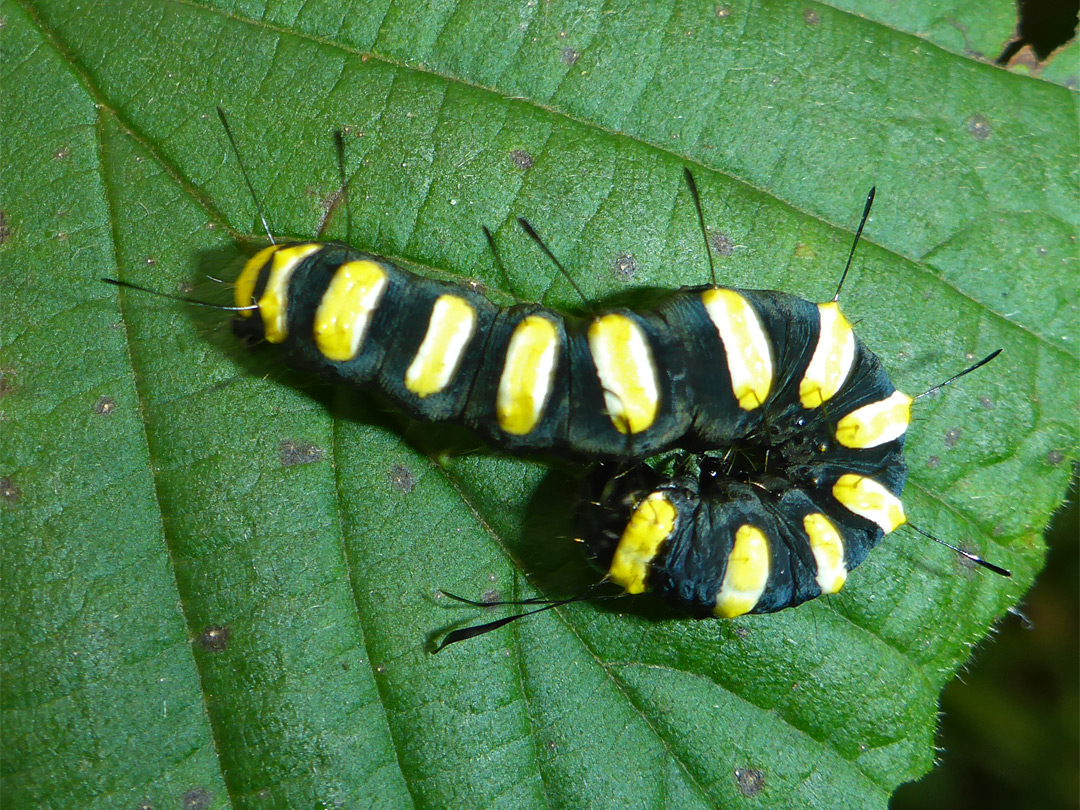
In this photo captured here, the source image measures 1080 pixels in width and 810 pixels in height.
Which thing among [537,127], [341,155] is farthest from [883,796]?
[341,155]

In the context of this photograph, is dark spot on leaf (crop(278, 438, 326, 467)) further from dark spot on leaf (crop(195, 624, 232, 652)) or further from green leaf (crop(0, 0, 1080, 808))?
dark spot on leaf (crop(195, 624, 232, 652))

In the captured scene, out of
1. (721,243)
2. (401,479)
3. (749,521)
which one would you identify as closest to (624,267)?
(721,243)

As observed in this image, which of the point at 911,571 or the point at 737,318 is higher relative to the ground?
the point at 737,318

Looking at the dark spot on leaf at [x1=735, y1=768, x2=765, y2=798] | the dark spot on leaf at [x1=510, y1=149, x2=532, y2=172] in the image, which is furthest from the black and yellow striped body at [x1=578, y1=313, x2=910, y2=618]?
the dark spot on leaf at [x1=510, y1=149, x2=532, y2=172]

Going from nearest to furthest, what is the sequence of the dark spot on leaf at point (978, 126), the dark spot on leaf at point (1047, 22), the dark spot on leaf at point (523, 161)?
the dark spot on leaf at point (523, 161) → the dark spot on leaf at point (978, 126) → the dark spot on leaf at point (1047, 22)

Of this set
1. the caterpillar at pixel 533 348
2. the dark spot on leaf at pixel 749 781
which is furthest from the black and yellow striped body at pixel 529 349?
the dark spot on leaf at pixel 749 781

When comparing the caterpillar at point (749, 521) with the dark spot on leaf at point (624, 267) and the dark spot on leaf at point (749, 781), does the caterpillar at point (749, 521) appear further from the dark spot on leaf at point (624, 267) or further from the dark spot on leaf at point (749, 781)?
the dark spot on leaf at point (624, 267)

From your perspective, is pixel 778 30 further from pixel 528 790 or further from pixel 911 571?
pixel 528 790
